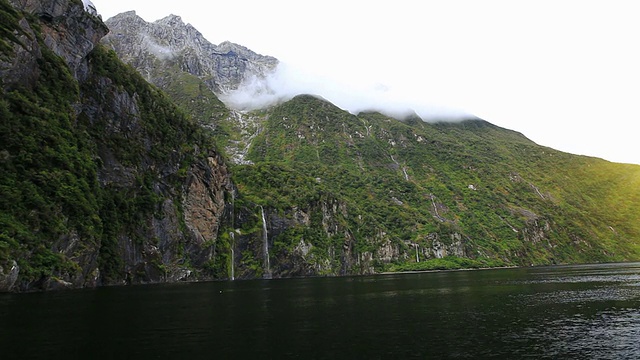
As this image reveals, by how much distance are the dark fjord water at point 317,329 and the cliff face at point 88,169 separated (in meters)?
20.2

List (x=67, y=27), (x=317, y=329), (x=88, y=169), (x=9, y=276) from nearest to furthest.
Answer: (x=317, y=329), (x=9, y=276), (x=88, y=169), (x=67, y=27)

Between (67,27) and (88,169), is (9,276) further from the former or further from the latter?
(67,27)

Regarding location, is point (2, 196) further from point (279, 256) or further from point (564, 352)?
point (279, 256)

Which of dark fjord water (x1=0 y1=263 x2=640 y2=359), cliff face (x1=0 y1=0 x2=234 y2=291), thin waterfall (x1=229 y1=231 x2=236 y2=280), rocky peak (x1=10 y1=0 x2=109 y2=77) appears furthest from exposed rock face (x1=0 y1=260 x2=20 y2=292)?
thin waterfall (x1=229 y1=231 x2=236 y2=280)

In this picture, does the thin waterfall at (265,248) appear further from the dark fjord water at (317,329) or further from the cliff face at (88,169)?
the dark fjord water at (317,329)

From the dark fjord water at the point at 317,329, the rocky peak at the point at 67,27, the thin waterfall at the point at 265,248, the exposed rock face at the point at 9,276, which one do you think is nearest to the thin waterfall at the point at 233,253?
the thin waterfall at the point at 265,248

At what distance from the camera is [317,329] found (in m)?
43.4

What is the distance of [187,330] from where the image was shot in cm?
4262

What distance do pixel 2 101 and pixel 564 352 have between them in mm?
102628

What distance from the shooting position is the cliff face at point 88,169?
271 feet

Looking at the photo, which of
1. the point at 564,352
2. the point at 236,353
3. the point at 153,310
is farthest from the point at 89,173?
the point at 564,352

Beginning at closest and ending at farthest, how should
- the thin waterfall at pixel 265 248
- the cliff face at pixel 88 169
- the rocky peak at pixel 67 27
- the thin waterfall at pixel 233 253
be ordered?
1. the cliff face at pixel 88 169
2. the rocky peak at pixel 67 27
3. the thin waterfall at pixel 233 253
4. the thin waterfall at pixel 265 248

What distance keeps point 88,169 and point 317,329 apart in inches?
3300

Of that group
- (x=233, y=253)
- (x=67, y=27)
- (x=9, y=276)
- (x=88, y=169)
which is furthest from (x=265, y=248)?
(x=9, y=276)
